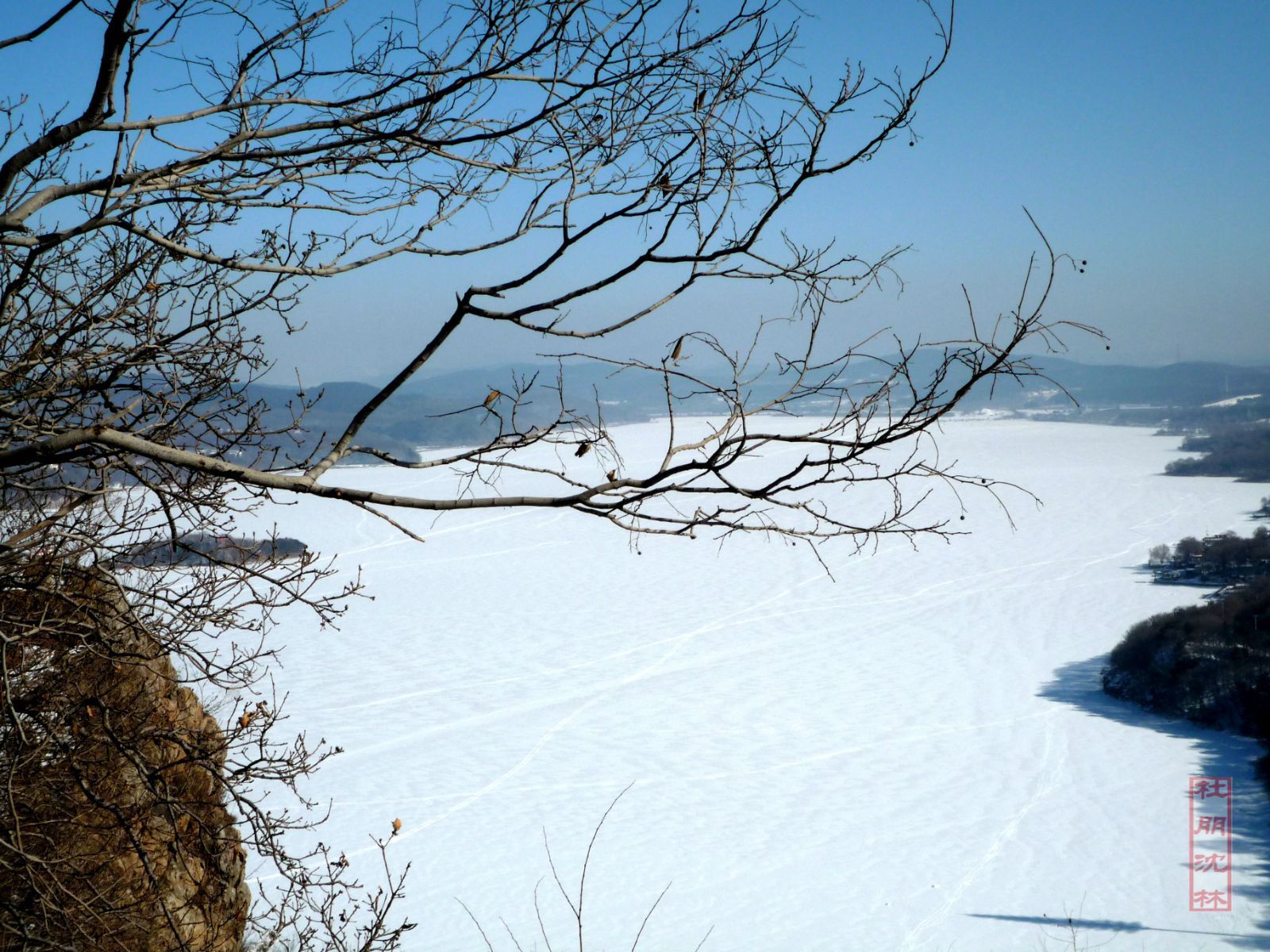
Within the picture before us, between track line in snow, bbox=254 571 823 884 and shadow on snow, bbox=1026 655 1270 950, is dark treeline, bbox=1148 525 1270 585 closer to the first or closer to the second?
shadow on snow, bbox=1026 655 1270 950

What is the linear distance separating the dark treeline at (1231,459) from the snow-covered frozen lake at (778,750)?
15.1 m

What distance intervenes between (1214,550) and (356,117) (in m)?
33.0

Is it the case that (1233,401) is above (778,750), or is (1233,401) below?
above

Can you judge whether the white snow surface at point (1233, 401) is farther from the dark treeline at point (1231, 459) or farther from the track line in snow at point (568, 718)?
the track line in snow at point (568, 718)

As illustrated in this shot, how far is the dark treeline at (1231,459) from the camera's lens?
48500mm

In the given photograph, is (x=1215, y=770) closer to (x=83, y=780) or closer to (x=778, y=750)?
(x=778, y=750)

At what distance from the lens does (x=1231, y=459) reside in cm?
5084

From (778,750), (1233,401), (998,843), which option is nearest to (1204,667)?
(998,843)

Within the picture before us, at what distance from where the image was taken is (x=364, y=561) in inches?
1357

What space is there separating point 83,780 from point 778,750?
16848 millimetres

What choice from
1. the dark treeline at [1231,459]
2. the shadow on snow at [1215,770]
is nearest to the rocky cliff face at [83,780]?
the shadow on snow at [1215,770]

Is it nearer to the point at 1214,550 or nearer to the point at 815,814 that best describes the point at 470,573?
the point at 815,814

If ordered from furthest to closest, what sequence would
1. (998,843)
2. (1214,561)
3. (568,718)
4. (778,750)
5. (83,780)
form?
(1214,561) < (568,718) < (778,750) < (998,843) < (83,780)

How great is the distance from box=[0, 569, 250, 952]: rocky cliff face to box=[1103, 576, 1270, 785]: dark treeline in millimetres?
20180
